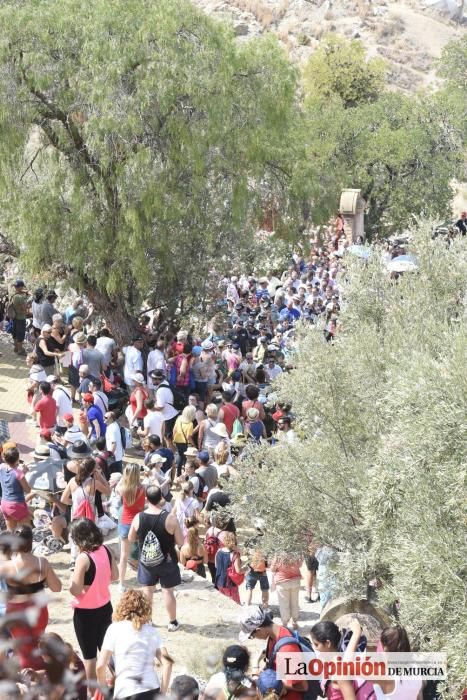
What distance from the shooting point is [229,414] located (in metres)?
14.4

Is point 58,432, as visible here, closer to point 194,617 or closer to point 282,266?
point 194,617

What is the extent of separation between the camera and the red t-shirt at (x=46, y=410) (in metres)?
13.2

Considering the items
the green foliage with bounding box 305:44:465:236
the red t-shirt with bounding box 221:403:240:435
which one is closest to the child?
the red t-shirt with bounding box 221:403:240:435

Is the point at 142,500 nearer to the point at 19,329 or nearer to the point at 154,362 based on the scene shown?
the point at 154,362

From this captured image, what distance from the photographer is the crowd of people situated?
6.43 m

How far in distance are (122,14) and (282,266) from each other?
10.2 metres

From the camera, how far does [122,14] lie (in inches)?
686

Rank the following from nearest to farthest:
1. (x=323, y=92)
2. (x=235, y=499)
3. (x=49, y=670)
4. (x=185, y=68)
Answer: (x=49, y=670), (x=235, y=499), (x=185, y=68), (x=323, y=92)

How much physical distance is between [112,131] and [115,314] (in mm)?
3409

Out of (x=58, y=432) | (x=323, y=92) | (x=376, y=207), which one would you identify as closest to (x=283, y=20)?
(x=323, y=92)

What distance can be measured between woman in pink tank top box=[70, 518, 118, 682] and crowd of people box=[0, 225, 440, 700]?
0.01 metres

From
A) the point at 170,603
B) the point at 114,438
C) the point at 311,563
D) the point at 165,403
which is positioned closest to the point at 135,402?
the point at 165,403

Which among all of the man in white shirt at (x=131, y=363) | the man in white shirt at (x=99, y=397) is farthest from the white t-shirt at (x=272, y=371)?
the man in white shirt at (x=99, y=397)

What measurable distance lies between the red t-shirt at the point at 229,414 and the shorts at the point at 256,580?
3.87m
